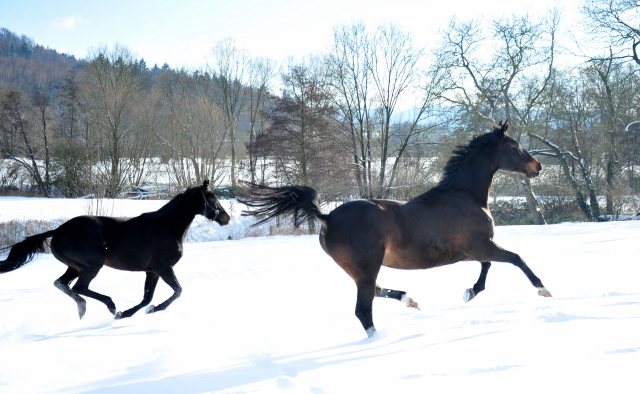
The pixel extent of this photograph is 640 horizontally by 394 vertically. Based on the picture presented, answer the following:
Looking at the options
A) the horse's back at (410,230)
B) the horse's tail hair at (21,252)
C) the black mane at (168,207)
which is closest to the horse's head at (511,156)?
the horse's back at (410,230)

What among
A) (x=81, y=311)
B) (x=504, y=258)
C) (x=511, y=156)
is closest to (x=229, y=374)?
(x=81, y=311)

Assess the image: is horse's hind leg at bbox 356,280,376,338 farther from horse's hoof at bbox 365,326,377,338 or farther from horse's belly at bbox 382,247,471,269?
horse's belly at bbox 382,247,471,269

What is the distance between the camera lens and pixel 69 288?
4.90 metres

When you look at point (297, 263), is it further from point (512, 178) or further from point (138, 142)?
point (138, 142)

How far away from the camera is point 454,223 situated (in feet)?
13.9

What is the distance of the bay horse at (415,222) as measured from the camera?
148 inches

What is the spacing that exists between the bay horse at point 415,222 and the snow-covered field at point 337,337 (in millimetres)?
472

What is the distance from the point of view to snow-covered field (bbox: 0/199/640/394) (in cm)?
261

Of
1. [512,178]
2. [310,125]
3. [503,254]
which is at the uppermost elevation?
[310,125]

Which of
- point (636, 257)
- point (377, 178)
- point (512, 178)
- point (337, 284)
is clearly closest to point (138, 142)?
point (377, 178)

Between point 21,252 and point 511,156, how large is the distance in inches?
230

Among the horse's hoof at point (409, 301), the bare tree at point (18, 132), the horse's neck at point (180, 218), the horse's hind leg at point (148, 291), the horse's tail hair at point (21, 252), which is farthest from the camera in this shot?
the bare tree at point (18, 132)

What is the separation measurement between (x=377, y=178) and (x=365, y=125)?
14.2ft

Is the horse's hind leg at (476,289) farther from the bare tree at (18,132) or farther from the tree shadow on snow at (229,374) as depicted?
the bare tree at (18,132)
